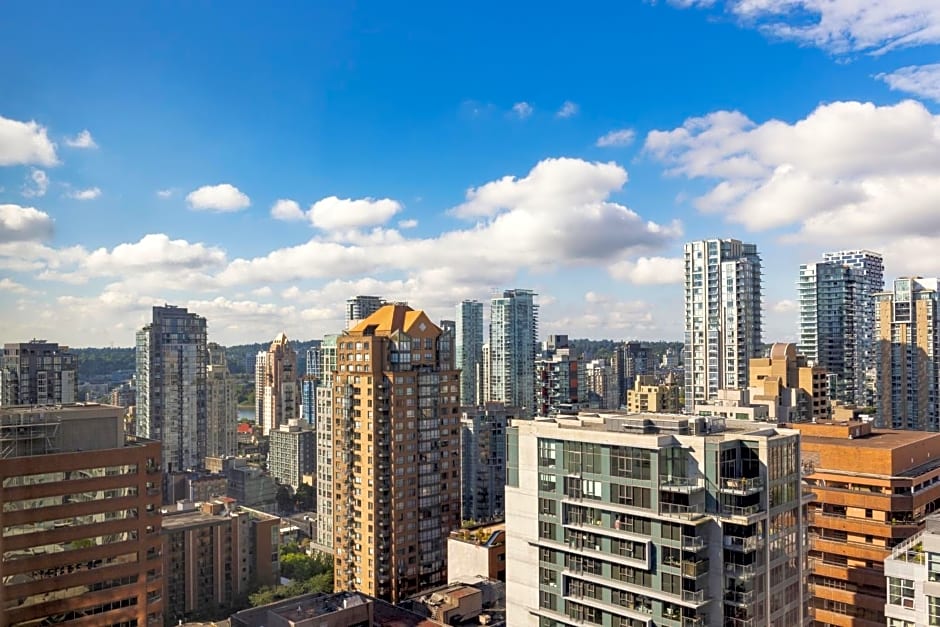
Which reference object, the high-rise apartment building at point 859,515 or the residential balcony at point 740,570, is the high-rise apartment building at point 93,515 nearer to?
the residential balcony at point 740,570

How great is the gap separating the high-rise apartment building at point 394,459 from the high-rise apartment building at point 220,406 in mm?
3920

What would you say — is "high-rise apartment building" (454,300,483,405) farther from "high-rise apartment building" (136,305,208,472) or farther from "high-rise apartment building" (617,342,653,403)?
"high-rise apartment building" (136,305,208,472)

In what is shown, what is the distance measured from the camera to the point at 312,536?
15891 mm

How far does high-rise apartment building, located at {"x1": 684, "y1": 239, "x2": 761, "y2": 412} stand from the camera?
15.4 m

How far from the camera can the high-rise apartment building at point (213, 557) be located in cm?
1077

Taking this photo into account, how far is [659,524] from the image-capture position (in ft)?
15.3

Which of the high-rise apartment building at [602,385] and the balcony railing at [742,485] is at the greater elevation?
the balcony railing at [742,485]

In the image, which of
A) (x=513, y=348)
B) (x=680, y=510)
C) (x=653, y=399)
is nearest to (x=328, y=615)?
(x=680, y=510)

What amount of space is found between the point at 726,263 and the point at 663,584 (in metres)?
12.3

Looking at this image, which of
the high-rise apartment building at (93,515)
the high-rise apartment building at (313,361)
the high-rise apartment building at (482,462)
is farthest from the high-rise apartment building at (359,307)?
the high-rise apartment building at (93,515)

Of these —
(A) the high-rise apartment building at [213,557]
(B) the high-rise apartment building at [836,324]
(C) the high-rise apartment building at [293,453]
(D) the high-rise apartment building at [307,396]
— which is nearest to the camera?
(A) the high-rise apartment building at [213,557]

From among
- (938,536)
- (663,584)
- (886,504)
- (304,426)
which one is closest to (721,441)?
(663,584)

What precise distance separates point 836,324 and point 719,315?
462 cm

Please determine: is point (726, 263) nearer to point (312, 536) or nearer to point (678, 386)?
point (678, 386)
